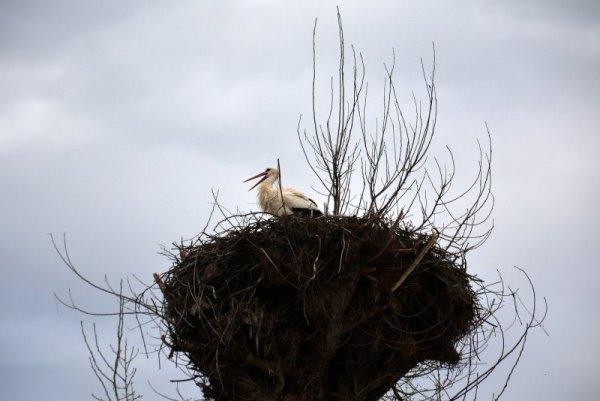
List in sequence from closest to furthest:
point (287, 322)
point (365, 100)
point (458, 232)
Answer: point (287, 322) < point (458, 232) < point (365, 100)

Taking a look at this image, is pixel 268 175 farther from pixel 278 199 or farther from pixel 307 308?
pixel 307 308

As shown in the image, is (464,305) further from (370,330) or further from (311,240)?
(311,240)

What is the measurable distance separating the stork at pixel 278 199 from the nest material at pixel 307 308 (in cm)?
213

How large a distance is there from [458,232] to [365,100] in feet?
5.12

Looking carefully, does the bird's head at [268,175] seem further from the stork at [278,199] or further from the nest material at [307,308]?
the nest material at [307,308]

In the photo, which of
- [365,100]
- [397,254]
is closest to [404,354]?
[397,254]

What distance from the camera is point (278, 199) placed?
10672 millimetres

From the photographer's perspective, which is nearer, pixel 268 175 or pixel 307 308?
pixel 307 308

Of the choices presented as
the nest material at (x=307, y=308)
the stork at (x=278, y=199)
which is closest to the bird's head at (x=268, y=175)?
the stork at (x=278, y=199)

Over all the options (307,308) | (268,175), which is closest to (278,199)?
(268,175)

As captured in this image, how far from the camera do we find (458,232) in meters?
7.64

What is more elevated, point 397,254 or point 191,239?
point 191,239

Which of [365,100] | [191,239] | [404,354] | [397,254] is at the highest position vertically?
[365,100]

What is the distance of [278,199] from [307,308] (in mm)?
3741
